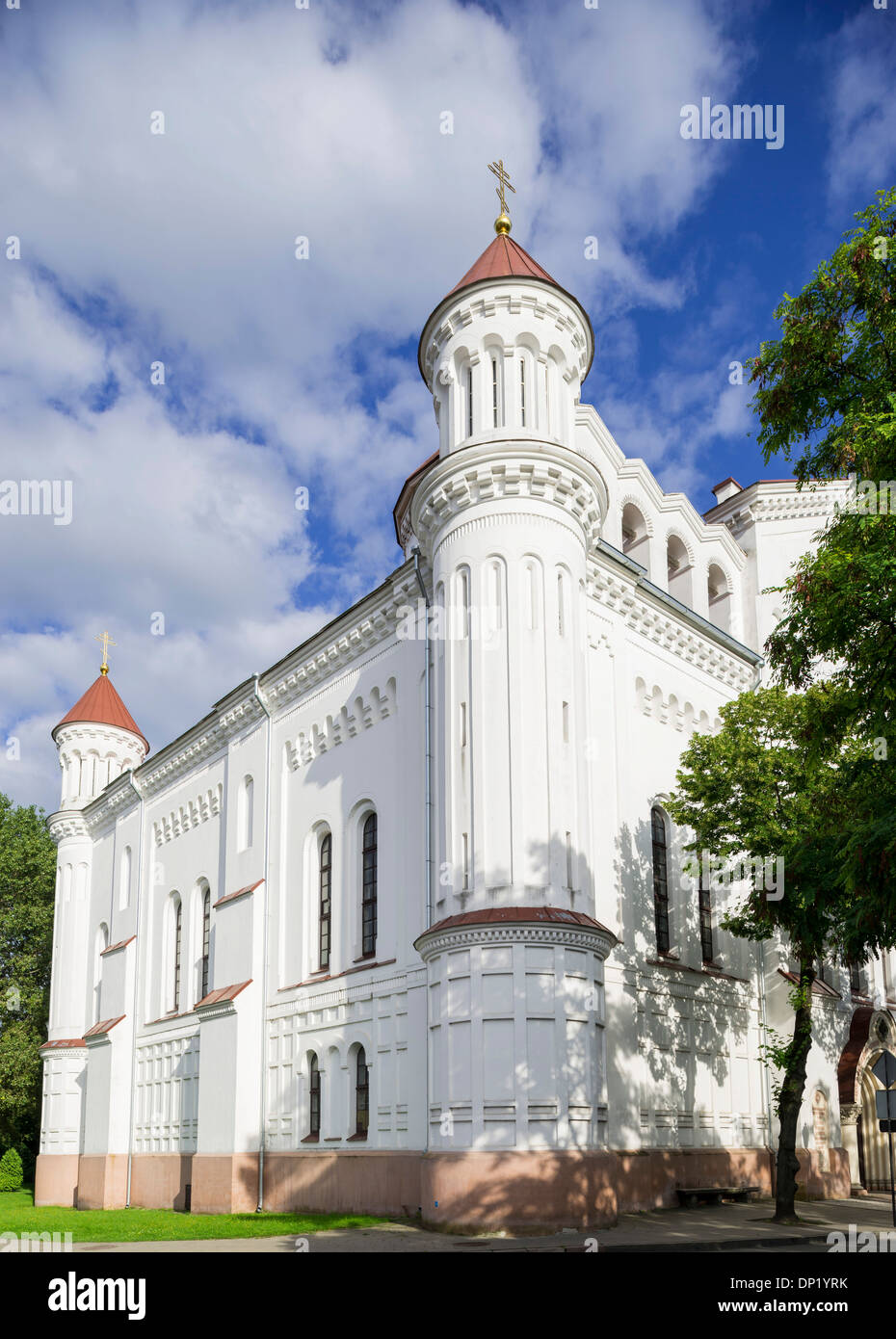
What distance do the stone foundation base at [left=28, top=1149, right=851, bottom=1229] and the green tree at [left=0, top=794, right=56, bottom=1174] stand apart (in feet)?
44.5

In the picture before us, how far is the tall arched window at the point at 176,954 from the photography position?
3500 centimetres

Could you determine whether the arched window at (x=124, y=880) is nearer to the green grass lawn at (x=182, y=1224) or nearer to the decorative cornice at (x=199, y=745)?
the decorative cornice at (x=199, y=745)

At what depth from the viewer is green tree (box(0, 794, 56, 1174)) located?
1855 inches

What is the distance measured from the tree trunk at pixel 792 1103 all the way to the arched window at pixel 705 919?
5.10 meters

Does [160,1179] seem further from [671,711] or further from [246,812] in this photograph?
[671,711]

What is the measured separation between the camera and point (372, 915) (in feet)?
85.6

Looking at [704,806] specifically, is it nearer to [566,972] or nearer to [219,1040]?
[566,972]

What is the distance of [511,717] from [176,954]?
18618 mm

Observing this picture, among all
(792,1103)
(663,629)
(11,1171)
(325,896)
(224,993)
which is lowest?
(11,1171)

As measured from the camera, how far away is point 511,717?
70.4 feet

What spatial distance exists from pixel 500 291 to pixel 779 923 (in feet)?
43.7

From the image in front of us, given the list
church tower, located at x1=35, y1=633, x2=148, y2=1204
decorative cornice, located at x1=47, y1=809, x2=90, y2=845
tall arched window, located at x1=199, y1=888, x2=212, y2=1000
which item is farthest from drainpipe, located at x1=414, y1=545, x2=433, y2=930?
decorative cornice, located at x1=47, y1=809, x2=90, y2=845

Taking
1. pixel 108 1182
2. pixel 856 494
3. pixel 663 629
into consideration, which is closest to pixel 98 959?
pixel 108 1182
